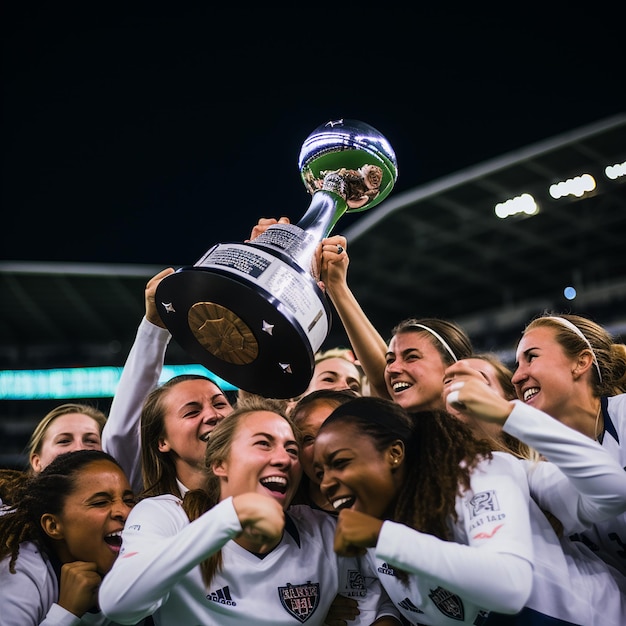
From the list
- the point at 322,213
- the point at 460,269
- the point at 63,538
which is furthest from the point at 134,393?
the point at 460,269

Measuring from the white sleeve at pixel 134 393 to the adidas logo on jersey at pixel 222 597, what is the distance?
1016 mm

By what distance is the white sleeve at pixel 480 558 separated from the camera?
1.95 meters

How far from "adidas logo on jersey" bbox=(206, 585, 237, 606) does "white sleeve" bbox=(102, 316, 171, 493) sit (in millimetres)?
1016

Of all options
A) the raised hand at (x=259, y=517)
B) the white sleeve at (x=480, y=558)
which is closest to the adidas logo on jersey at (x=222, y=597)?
the raised hand at (x=259, y=517)

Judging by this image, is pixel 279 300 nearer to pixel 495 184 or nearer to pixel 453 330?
pixel 453 330

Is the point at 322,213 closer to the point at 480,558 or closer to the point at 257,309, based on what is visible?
the point at 257,309

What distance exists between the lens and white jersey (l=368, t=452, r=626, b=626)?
77.4 inches

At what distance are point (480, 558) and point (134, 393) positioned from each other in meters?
1.67

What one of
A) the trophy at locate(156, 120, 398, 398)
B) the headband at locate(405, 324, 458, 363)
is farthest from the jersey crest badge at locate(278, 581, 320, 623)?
the headband at locate(405, 324, 458, 363)

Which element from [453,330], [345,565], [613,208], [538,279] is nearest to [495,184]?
[613,208]

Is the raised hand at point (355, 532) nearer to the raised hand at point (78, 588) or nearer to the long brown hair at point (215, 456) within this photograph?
the long brown hair at point (215, 456)

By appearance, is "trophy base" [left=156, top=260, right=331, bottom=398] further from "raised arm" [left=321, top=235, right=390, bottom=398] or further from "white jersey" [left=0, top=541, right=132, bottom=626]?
"white jersey" [left=0, top=541, right=132, bottom=626]

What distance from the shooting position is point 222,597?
7.88ft

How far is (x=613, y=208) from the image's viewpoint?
51.6 ft
